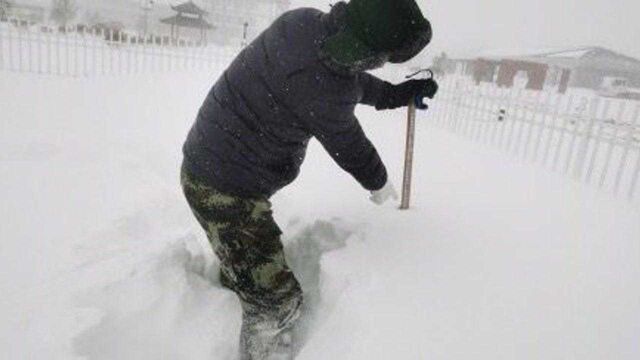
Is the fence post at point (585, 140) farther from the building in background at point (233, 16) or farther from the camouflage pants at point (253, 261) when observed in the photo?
the building in background at point (233, 16)

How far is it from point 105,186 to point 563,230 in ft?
11.3

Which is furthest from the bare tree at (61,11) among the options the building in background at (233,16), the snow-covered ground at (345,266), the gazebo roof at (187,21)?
the snow-covered ground at (345,266)

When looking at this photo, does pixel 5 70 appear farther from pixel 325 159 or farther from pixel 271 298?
pixel 271 298

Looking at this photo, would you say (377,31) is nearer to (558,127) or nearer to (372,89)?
(372,89)

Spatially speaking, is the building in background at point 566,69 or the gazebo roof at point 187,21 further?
the building in background at point 566,69

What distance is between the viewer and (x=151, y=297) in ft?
8.20

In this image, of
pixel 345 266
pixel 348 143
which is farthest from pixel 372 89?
pixel 345 266

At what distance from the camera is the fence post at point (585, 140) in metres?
5.89

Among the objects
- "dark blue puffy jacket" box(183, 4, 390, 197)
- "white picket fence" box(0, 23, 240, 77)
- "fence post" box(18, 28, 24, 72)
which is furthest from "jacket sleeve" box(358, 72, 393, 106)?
"fence post" box(18, 28, 24, 72)

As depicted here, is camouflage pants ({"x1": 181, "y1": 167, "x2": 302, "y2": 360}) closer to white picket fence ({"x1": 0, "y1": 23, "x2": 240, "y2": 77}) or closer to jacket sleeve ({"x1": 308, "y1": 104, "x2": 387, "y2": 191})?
jacket sleeve ({"x1": 308, "y1": 104, "x2": 387, "y2": 191})

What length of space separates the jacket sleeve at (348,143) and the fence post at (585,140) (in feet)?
15.0

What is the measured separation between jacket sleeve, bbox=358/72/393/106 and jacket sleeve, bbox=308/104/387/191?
0.45 m

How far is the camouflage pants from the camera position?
7.16ft

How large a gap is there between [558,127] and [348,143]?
5325mm
